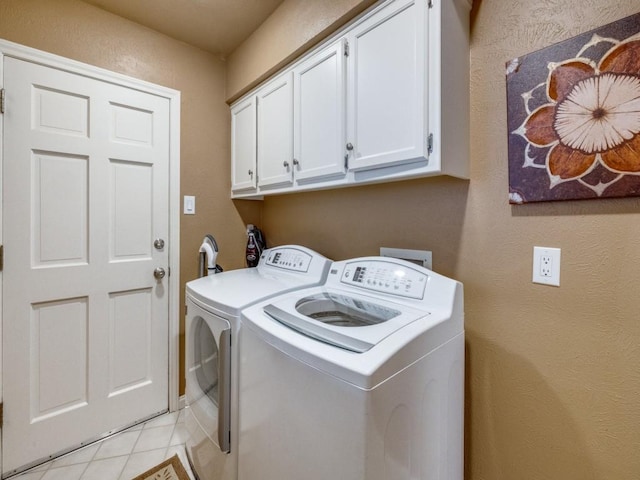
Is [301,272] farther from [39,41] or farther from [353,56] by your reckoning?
[39,41]

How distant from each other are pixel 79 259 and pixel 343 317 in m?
1.54

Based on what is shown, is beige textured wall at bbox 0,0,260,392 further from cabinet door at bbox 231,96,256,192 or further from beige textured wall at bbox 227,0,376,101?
beige textured wall at bbox 227,0,376,101

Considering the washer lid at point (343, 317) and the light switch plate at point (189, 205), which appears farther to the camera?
the light switch plate at point (189, 205)

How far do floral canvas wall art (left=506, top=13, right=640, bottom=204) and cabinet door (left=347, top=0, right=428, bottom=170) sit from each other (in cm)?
33

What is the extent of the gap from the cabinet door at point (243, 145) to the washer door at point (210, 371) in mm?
919

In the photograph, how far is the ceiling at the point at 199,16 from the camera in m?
1.68

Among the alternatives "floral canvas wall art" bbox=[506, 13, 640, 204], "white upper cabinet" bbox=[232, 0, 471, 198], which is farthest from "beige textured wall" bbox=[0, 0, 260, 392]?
"floral canvas wall art" bbox=[506, 13, 640, 204]

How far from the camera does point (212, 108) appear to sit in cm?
218

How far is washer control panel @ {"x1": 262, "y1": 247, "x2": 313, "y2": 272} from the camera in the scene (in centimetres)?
165

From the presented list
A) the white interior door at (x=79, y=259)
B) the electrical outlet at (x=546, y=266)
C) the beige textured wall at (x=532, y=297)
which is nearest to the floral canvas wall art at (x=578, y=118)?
the beige textured wall at (x=532, y=297)

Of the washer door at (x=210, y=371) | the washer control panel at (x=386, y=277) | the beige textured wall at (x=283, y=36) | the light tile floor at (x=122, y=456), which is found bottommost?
the light tile floor at (x=122, y=456)

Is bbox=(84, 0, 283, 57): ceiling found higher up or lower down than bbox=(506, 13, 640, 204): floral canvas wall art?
higher up

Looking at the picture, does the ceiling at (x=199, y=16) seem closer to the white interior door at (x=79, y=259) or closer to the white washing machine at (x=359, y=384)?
the white interior door at (x=79, y=259)

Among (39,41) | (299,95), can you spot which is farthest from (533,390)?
(39,41)
